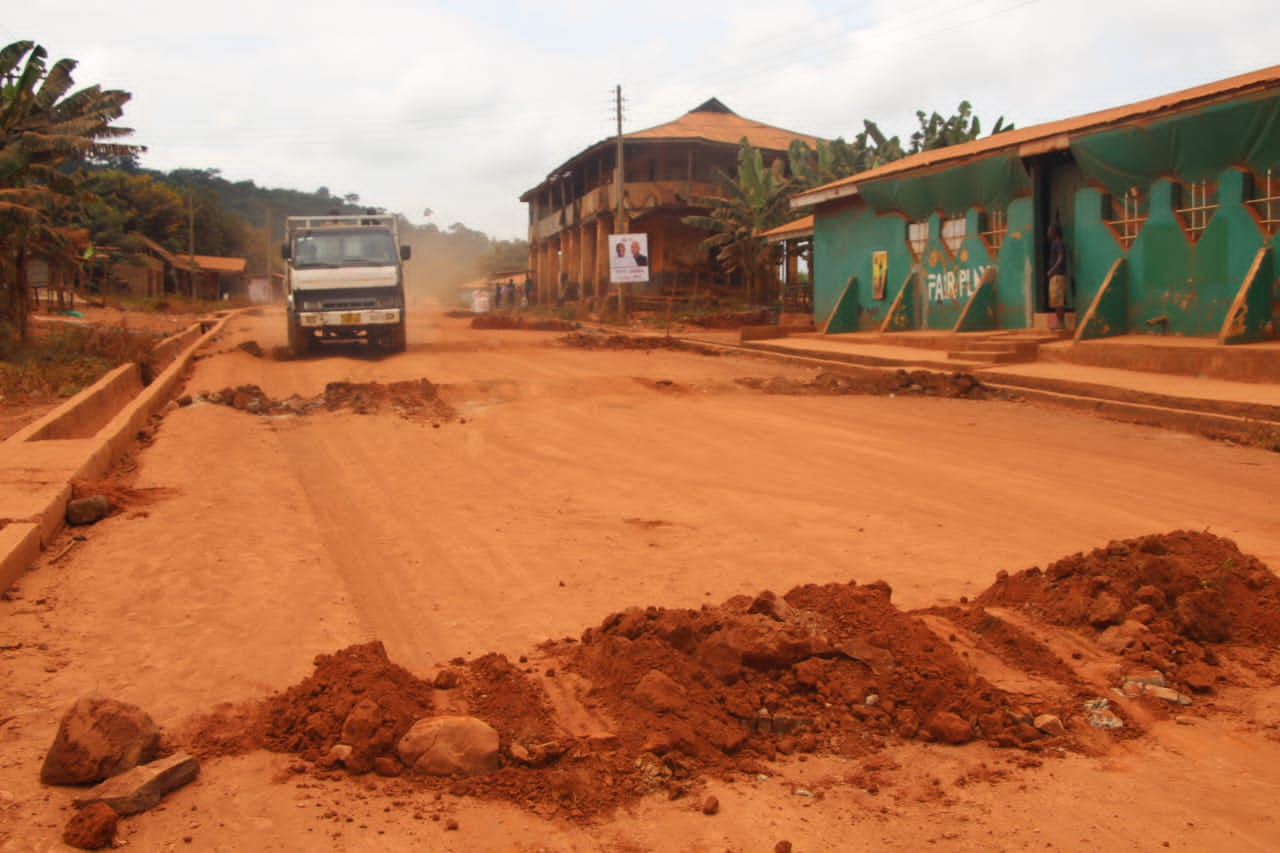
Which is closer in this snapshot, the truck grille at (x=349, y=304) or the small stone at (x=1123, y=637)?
the small stone at (x=1123, y=637)

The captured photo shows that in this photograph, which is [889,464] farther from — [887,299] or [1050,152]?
[887,299]

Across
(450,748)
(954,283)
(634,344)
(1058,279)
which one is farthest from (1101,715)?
(634,344)

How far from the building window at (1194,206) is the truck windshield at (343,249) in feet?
41.7


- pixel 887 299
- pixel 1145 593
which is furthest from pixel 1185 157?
pixel 1145 593

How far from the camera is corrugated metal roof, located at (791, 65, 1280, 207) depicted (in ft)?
46.6

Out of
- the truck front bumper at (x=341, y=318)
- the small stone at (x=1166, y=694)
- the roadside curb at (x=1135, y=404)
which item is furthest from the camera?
the truck front bumper at (x=341, y=318)

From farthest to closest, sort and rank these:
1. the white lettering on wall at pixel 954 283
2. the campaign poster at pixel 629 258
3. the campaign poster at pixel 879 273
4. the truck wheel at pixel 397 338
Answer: the campaign poster at pixel 629 258 < the campaign poster at pixel 879 273 < the truck wheel at pixel 397 338 < the white lettering on wall at pixel 954 283

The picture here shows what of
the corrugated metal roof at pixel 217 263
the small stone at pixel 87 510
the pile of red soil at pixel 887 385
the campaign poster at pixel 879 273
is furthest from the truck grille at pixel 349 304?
the corrugated metal roof at pixel 217 263

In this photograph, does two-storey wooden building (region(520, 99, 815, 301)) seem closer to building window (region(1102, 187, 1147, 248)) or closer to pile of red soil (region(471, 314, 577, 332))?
pile of red soil (region(471, 314, 577, 332))

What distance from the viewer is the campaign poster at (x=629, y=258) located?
94.7ft

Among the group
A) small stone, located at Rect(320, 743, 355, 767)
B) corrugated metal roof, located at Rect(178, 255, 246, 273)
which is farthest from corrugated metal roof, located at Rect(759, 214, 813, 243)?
corrugated metal roof, located at Rect(178, 255, 246, 273)

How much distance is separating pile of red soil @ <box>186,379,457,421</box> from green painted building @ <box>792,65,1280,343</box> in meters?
9.43

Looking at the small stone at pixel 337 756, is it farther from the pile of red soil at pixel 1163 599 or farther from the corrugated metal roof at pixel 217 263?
the corrugated metal roof at pixel 217 263

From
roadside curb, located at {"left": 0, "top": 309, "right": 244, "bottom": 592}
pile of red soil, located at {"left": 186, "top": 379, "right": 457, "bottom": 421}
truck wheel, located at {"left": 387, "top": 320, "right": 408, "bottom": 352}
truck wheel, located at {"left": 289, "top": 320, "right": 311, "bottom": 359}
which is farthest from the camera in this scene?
truck wheel, located at {"left": 387, "top": 320, "right": 408, "bottom": 352}
